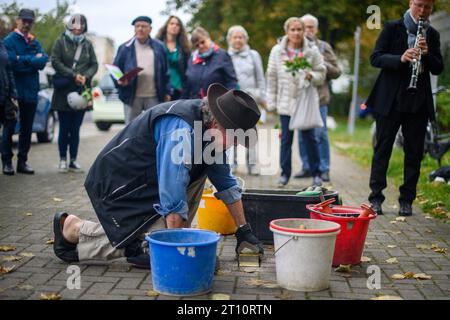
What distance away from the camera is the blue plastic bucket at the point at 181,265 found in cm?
409

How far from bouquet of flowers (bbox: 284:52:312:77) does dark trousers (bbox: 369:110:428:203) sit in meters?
1.86

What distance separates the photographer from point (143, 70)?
358 inches

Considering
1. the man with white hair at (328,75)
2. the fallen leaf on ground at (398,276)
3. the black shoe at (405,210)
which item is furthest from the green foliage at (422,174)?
the fallen leaf on ground at (398,276)

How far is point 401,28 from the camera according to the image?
6906 mm

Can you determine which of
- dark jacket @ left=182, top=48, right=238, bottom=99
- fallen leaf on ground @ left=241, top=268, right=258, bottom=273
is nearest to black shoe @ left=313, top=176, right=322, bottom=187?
dark jacket @ left=182, top=48, right=238, bottom=99

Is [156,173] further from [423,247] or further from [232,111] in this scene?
[423,247]

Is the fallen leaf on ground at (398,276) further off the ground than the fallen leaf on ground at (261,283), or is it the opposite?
the fallen leaf on ground at (261,283)

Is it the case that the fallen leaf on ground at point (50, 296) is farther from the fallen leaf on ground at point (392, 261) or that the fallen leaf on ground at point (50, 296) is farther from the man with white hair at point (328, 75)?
the man with white hair at point (328, 75)

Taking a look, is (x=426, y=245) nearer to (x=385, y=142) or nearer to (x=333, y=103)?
(x=385, y=142)

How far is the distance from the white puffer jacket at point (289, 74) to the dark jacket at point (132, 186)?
14.1ft

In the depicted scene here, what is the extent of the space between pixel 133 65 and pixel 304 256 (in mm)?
5491

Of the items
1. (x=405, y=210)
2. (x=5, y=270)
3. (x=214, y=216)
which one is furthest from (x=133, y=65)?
(x=5, y=270)

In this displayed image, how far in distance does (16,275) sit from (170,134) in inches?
58.8
